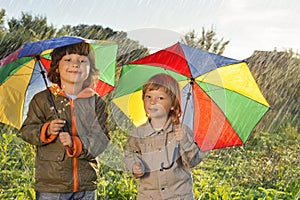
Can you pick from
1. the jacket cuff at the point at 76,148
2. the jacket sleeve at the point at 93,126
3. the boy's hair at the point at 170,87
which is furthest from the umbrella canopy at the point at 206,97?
the jacket cuff at the point at 76,148

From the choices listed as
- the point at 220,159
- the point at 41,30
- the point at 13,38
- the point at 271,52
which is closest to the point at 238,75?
the point at 220,159

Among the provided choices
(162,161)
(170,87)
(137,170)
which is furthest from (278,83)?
(137,170)

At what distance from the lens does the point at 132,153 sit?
304 centimetres

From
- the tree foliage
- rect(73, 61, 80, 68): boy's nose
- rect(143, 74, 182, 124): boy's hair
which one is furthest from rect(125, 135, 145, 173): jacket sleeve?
the tree foliage

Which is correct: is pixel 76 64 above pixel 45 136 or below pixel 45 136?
above

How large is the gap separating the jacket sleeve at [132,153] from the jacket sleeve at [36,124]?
0.44 m

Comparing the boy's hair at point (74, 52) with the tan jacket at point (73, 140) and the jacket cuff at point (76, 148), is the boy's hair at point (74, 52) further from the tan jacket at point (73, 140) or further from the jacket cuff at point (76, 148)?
the jacket cuff at point (76, 148)

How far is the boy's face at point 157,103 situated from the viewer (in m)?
3.07

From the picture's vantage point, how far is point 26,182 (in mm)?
4488

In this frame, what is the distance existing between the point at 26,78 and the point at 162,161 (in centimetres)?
98

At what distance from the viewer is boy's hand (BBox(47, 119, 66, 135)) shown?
9.37 ft

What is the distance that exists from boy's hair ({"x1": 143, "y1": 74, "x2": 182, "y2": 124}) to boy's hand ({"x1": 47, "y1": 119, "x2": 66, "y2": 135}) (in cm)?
54

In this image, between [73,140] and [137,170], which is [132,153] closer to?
[137,170]

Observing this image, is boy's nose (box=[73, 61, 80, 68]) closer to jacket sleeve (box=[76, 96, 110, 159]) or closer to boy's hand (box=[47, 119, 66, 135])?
jacket sleeve (box=[76, 96, 110, 159])
